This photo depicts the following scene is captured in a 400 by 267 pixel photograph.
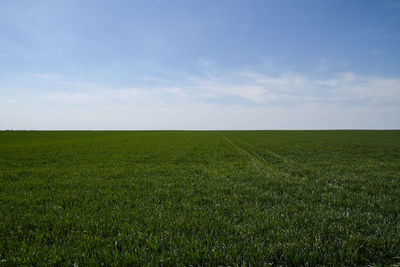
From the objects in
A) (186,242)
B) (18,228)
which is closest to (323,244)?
(186,242)

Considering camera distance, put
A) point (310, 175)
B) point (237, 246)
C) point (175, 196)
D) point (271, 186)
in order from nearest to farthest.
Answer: point (237, 246)
point (175, 196)
point (271, 186)
point (310, 175)

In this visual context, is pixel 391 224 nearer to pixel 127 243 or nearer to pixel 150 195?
pixel 127 243

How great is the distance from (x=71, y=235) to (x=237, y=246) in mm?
3297

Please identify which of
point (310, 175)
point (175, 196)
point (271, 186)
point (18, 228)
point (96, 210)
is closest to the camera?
point (18, 228)

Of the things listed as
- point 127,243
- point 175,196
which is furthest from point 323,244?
point 175,196

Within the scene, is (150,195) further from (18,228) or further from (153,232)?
(18,228)

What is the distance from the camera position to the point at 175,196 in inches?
258

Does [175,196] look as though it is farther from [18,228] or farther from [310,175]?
[310,175]

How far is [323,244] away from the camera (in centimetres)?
361

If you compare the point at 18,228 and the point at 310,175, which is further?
the point at 310,175

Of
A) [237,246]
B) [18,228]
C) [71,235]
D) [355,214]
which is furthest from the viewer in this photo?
[355,214]

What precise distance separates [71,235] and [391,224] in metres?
6.81

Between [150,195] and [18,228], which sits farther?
[150,195]

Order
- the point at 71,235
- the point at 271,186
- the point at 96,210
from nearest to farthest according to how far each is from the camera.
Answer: the point at 71,235 < the point at 96,210 < the point at 271,186
